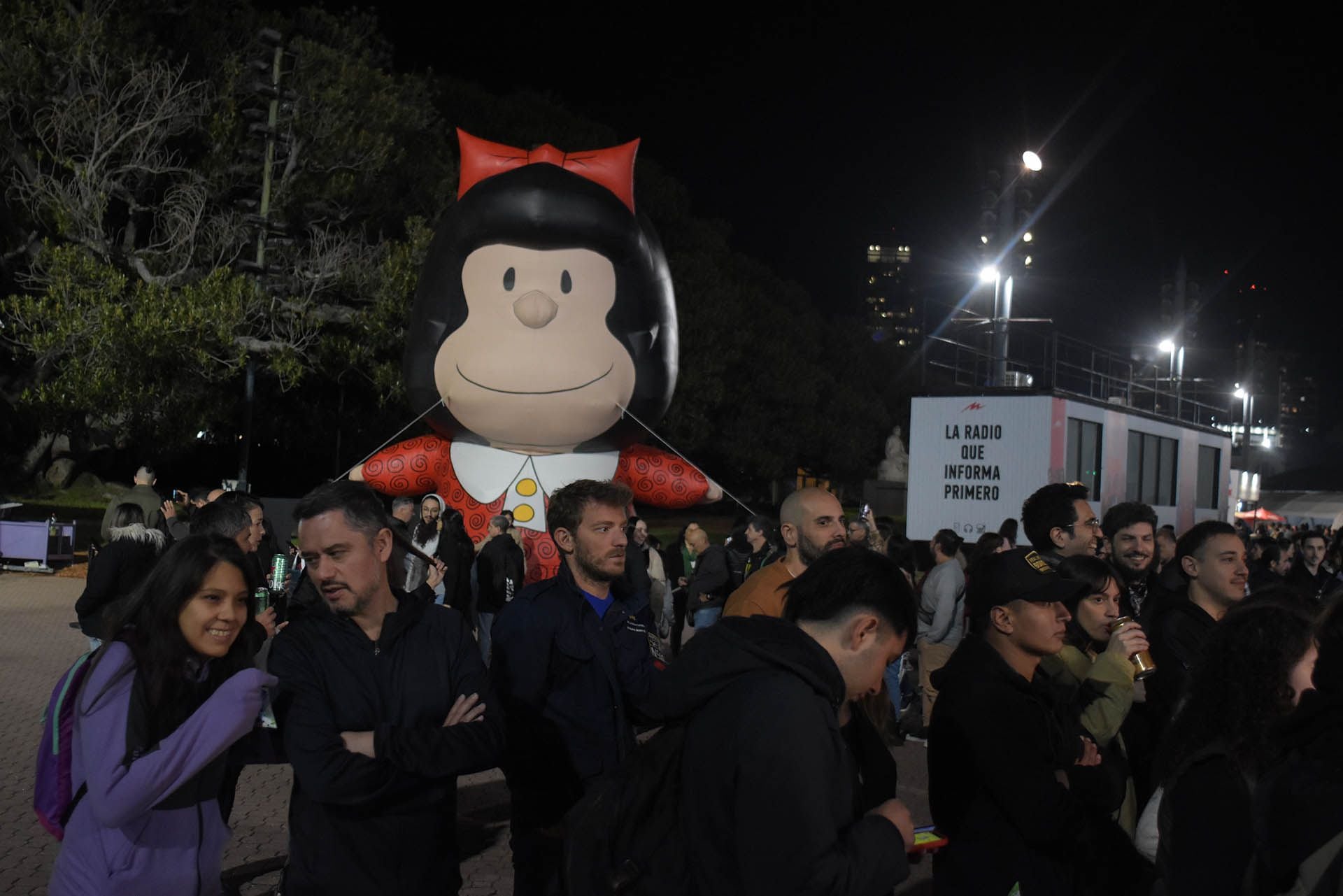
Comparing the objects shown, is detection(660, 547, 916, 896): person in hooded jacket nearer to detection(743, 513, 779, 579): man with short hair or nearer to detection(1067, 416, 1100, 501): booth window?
detection(743, 513, 779, 579): man with short hair

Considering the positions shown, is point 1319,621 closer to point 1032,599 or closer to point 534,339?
point 1032,599

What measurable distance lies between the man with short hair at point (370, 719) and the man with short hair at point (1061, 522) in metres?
3.46

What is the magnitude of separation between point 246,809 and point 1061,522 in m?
4.43

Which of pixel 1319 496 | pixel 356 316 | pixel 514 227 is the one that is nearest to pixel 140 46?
pixel 356 316

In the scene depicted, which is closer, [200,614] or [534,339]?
[200,614]

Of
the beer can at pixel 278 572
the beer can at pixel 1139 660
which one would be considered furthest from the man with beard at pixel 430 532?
the beer can at pixel 1139 660

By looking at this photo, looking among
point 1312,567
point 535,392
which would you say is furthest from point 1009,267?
point 535,392

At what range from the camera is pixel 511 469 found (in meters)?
11.9

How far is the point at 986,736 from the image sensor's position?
126 inches

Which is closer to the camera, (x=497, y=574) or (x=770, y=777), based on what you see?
(x=770, y=777)

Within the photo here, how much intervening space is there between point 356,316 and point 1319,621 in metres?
17.9

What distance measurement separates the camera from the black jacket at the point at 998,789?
3.12 m

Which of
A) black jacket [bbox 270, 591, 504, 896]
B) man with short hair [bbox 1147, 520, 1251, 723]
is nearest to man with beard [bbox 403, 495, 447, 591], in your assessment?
man with short hair [bbox 1147, 520, 1251, 723]

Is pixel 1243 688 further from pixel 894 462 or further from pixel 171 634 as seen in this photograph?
pixel 894 462
